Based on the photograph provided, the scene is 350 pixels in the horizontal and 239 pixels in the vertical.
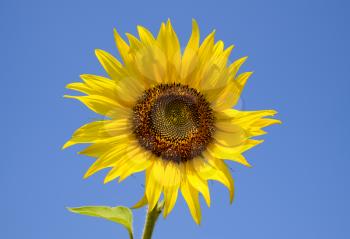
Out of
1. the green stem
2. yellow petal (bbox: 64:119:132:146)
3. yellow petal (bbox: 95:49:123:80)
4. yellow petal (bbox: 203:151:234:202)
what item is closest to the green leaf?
the green stem

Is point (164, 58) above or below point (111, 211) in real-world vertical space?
above

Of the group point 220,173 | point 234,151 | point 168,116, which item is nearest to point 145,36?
point 168,116

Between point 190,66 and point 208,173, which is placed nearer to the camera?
point 208,173

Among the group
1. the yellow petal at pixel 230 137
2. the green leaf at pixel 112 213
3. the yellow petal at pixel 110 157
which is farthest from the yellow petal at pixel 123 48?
the green leaf at pixel 112 213

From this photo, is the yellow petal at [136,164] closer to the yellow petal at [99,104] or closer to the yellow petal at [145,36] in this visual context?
the yellow petal at [99,104]

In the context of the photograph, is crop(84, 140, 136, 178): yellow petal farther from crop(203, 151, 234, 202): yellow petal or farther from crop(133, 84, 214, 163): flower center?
crop(203, 151, 234, 202): yellow petal

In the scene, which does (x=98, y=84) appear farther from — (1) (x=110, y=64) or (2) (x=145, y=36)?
(2) (x=145, y=36)

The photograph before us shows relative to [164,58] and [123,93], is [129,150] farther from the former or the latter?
[164,58]

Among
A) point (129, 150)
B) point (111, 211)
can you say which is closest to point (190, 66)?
point (129, 150)
